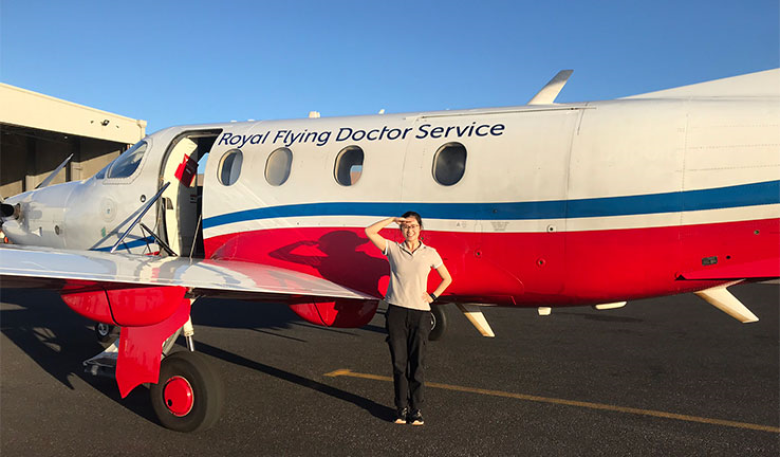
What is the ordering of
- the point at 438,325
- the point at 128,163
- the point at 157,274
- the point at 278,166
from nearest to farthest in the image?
1. the point at 157,274
2. the point at 278,166
3. the point at 128,163
4. the point at 438,325

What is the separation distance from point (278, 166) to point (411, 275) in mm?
2600

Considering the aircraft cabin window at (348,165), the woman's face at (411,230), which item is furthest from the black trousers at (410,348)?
the aircraft cabin window at (348,165)

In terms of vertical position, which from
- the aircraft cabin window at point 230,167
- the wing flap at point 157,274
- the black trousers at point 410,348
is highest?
the aircraft cabin window at point 230,167

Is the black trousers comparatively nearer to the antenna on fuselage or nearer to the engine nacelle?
the engine nacelle

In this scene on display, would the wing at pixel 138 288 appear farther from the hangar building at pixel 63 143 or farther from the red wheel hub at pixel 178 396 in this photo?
the hangar building at pixel 63 143

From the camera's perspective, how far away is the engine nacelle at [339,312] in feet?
21.2

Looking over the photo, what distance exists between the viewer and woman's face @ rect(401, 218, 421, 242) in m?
5.61

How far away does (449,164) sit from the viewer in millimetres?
6219

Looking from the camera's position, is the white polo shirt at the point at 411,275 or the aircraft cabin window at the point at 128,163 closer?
the white polo shirt at the point at 411,275

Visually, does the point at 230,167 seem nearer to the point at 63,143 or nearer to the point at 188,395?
the point at 188,395

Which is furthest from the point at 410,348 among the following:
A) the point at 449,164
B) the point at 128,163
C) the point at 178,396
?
the point at 128,163

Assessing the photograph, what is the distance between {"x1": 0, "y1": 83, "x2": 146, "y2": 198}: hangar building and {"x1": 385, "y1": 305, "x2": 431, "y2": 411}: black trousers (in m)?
30.1

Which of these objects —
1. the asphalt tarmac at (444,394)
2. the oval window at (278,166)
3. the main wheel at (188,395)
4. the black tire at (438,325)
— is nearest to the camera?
the asphalt tarmac at (444,394)

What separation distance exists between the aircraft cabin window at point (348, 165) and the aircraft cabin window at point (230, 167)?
142 centimetres
